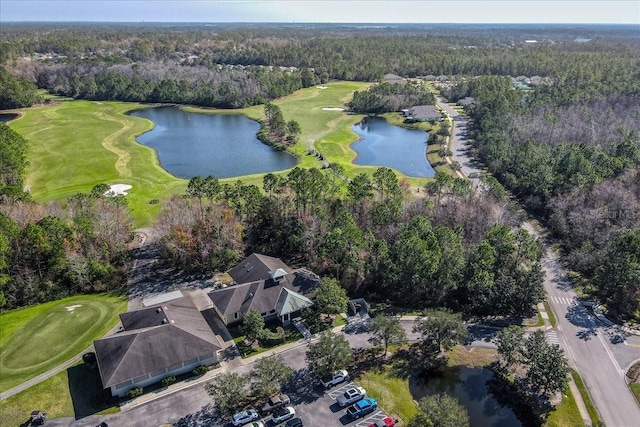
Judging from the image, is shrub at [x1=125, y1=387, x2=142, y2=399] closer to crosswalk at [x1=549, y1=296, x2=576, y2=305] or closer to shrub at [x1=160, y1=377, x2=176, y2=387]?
shrub at [x1=160, y1=377, x2=176, y2=387]

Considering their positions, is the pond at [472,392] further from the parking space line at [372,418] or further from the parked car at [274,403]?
the parked car at [274,403]

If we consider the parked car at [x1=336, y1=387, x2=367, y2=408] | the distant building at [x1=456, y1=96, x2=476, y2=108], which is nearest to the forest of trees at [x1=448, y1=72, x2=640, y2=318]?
the distant building at [x1=456, y1=96, x2=476, y2=108]

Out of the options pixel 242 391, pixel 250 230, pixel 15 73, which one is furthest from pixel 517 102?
pixel 15 73

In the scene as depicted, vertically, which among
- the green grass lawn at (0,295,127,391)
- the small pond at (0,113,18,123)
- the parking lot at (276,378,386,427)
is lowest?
the green grass lawn at (0,295,127,391)

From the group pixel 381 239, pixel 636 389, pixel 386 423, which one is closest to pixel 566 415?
pixel 636 389

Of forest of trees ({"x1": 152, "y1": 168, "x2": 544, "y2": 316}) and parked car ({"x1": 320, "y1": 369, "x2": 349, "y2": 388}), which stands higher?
forest of trees ({"x1": 152, "y1": 168, "x2": 544, "y2": 316})

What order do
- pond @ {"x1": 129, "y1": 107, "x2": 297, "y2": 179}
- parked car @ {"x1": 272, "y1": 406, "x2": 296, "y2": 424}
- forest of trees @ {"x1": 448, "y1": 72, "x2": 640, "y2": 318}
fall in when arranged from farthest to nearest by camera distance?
1. pond @ {"x1": 129, "y1": 107, "x2": 297, "y2": 179}
2. forest of trees @ {"x1": 448, "y1": 72, "x2": 640, "y2": 318}
3. parked car @ {"x1": 272, "y1": 406, "x2": 296, "y2": 424}

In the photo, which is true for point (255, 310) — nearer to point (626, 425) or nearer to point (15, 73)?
point (626, 425)
